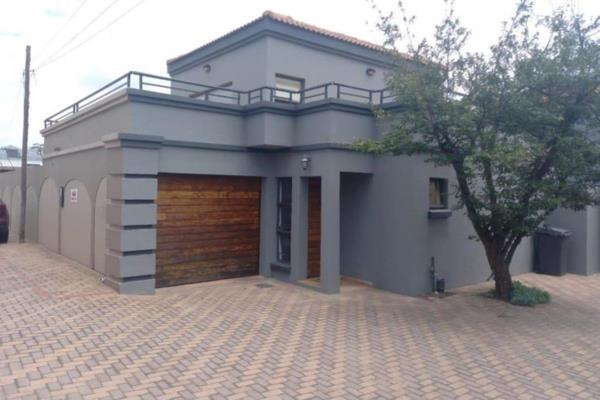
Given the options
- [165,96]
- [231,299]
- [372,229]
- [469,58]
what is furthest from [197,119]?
[469,58]

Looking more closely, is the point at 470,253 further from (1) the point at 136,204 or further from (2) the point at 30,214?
(2) the point at 30,214

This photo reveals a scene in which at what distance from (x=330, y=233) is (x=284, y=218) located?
5.54ft

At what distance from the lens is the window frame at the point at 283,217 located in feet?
33.4

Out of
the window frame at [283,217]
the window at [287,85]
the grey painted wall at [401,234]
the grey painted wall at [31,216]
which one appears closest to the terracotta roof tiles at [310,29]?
the window at [287,85]

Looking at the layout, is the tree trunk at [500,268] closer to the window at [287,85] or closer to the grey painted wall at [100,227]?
the window at [287,85]

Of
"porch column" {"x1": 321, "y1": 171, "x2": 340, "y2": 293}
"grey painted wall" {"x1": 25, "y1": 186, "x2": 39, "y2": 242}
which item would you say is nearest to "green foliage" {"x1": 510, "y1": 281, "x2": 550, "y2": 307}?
"porch column" {"x1": 321, "y1": 171, "x2": 340, "y2": 293}

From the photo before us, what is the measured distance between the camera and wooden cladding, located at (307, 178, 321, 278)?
10188 millimetres

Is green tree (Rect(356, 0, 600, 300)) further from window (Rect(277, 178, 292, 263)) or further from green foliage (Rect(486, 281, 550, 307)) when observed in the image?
window (Rect(277, 178, 292, 263))

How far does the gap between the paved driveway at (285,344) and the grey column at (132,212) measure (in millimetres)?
404

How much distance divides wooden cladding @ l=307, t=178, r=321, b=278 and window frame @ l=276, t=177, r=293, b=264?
1.46 ft

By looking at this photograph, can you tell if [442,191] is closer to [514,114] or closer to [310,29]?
[514,114]

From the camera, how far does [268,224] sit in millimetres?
10305

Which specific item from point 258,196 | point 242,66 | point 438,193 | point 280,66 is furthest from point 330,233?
point 242,66

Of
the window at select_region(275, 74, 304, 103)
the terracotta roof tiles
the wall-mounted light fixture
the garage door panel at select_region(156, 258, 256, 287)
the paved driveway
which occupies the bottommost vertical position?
the paved driveway
